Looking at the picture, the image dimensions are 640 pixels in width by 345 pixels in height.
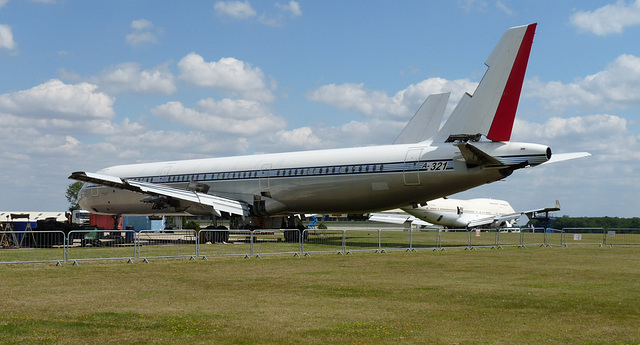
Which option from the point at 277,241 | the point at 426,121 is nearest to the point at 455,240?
the point at 426,121

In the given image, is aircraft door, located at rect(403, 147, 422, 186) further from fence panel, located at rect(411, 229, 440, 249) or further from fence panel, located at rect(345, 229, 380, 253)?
fence panel, located at rect(345, 229, 380, 253)

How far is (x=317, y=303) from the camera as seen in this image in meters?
11.2

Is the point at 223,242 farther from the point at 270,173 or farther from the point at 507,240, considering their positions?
the point at 507,240

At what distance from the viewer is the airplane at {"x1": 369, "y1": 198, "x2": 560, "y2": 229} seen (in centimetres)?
5506

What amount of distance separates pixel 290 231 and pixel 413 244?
5.83 metres

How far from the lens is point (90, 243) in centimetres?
3002

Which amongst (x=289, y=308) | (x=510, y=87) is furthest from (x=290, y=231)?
(x=289, y=308)

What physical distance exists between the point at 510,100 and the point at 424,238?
6.96 m

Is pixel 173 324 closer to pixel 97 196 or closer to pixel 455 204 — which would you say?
pixel 97 196

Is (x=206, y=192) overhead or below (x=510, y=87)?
below

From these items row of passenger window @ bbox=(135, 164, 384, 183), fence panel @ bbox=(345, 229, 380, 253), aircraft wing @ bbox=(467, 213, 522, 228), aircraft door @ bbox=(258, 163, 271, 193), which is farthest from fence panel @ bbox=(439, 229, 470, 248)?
aircraft wing @ bbox=(467, 213, 522, 228)

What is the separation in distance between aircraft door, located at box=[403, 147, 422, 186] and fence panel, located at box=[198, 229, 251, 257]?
23.4 ft

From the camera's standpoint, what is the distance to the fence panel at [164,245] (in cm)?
2105

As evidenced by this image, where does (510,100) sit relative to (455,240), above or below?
above
